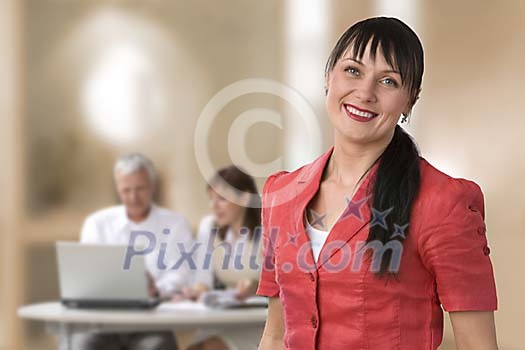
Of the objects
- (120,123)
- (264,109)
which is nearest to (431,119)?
(264,109)

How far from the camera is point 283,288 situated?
1.31 meters

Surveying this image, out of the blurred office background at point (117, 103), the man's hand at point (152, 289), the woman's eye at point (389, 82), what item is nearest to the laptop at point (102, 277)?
the man's hand at point (152, 289)

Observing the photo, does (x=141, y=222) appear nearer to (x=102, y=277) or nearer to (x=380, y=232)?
(x=102, y=277)

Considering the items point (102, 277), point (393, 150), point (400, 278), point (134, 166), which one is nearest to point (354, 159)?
point (393, 150)

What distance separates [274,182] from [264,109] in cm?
408

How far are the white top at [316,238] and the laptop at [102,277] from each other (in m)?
2.19

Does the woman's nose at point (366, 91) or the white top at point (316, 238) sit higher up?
the woman's nose at point (366, 91)

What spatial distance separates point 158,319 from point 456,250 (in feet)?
7.30

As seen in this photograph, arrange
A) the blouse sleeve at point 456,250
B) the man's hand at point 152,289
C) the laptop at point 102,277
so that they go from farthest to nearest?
the man's hand at point 152,289
the laptop at point 102,277
the blouse sleeve at point 456,250

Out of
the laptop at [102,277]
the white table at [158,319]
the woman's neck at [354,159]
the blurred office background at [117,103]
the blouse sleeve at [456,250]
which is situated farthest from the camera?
the blurred office background at [117,103]

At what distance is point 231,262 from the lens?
397 centimetres

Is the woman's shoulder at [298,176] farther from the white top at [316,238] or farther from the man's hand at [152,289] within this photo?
the man's hand at [152,289]

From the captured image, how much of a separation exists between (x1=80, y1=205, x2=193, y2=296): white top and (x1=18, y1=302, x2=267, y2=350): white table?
482 millimetres

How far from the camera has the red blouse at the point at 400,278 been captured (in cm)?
118
